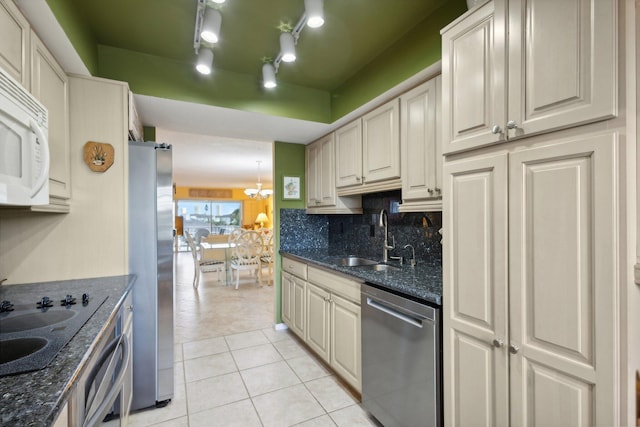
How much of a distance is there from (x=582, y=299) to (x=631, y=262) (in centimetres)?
17

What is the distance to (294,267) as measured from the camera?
3059mm

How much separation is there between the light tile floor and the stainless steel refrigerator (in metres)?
0.20

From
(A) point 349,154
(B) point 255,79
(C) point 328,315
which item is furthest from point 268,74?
(C) point 328,315

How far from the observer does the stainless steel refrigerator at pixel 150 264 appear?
199 centimetres

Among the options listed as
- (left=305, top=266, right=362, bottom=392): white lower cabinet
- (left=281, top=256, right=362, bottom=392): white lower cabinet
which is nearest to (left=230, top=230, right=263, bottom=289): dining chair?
(left=281, top=256, right=362, bottom=392): white lower cabinet

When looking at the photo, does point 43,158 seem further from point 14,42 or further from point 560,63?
point 560,63

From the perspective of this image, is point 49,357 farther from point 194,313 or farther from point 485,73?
point 194,313

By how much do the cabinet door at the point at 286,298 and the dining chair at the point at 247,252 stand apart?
2.10 metres

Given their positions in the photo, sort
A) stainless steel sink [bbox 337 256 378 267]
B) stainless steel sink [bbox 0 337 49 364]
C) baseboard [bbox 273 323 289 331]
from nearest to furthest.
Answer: stainless steel sink [bbox 0 337 49 364]
stainless steel sink [bbox 337 256 378 267]
baseboard [bbox 273 323 289 331]

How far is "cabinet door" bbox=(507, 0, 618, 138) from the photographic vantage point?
34.6 inches

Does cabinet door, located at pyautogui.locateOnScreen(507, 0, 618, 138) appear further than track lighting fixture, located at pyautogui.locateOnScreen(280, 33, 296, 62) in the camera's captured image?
No

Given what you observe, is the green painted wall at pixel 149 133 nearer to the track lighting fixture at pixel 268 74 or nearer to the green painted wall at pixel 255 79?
the green painted wall at pixel 255 79

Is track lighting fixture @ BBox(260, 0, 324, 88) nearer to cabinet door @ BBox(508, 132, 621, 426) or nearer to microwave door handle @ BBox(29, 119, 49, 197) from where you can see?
cabinet door @ BBox(508, 132, 621, 426)

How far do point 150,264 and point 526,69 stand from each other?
7.44ft
